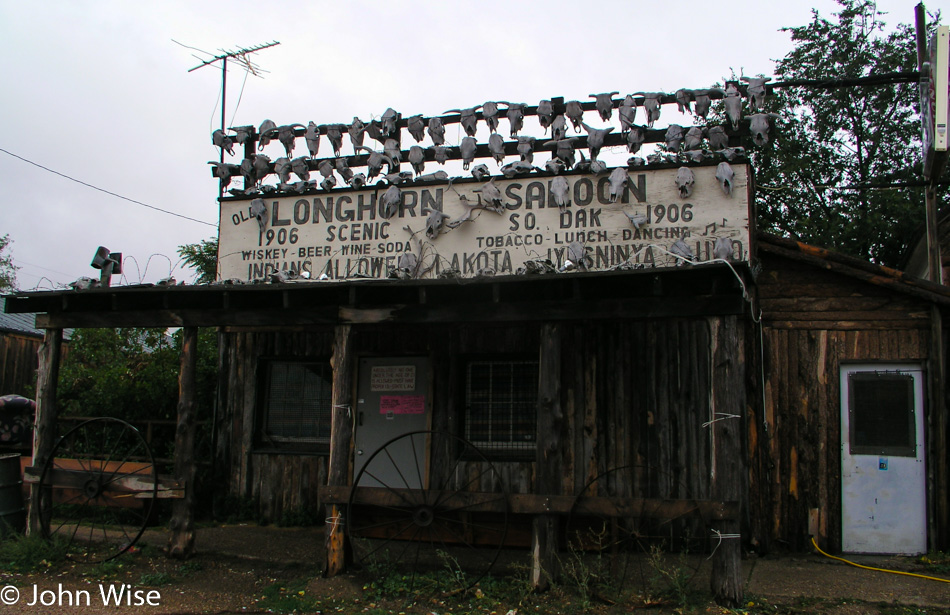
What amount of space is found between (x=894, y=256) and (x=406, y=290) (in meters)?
16.4

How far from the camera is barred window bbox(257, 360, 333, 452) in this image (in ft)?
29.2

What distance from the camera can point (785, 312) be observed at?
7.64m

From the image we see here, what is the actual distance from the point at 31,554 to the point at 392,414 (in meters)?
3.83

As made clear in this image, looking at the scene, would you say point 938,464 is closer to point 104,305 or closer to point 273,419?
point 273,419

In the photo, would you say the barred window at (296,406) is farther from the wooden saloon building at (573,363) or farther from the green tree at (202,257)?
the green tree at (202,257)

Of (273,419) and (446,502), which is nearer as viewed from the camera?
(446,502)

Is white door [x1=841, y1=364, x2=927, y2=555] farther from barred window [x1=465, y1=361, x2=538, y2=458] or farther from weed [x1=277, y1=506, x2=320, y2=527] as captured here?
weed [x1=277, y1=506, x2=320, y2=527]

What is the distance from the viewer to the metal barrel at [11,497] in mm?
7652

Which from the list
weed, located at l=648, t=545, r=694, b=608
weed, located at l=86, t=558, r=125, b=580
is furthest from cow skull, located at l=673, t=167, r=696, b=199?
weed, located at l=86, t=558, r=125, b=580

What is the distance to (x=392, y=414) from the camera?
336 inches

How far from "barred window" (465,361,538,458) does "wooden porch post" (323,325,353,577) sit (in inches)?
72.1

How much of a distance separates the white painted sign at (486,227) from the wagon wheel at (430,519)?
87.0 inches

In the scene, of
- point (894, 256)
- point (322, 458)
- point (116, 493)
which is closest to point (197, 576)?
point (116, 493)
